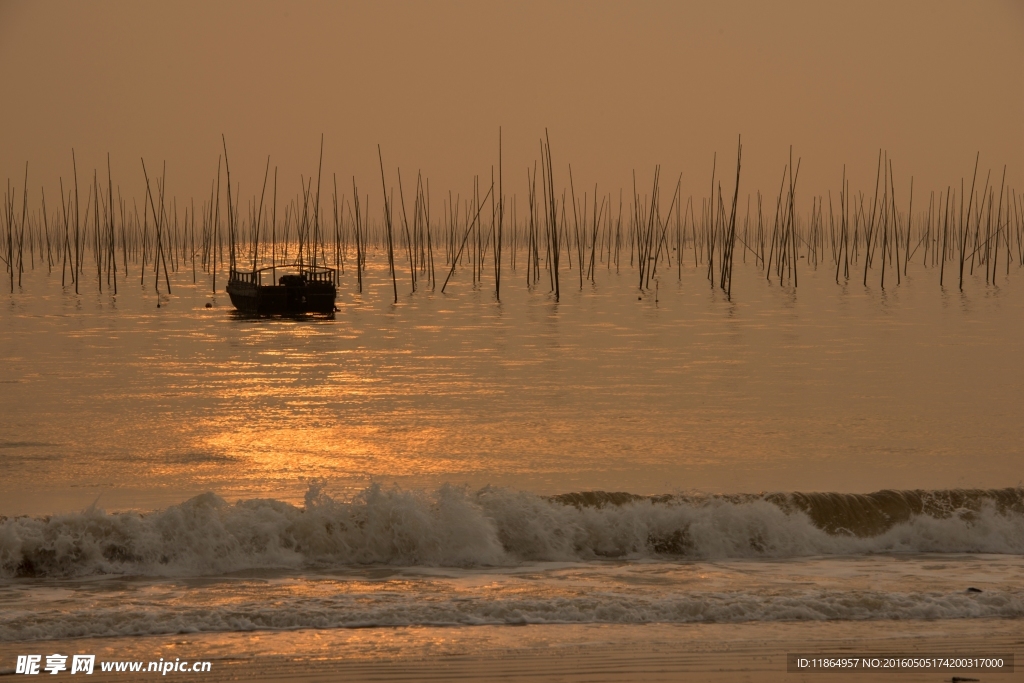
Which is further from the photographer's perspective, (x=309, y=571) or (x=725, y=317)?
(x=725, y=317)

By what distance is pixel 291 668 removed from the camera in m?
5.91

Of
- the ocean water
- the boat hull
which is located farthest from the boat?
the ocean water

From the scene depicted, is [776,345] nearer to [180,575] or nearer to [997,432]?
[997,432]

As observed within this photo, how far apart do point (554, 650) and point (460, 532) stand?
2.60 meters

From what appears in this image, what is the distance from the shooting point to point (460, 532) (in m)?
8.76


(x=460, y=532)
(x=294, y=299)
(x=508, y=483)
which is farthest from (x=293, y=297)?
(x=460, y=532)

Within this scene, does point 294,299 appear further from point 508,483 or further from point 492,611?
point 492,611

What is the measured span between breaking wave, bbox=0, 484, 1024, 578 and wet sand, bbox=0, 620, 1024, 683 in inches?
74.8

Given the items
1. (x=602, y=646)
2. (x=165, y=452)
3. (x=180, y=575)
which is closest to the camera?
(x=602, y=646)

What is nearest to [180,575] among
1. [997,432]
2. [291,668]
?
[291,668]

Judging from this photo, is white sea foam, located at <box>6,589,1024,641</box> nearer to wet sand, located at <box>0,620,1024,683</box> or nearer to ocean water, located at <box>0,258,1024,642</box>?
ocean water, located at <box>0,258,1024,642</box>

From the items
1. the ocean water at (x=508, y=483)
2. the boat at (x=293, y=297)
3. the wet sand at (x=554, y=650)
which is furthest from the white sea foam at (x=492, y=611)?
the boat at (x=293, y=297)

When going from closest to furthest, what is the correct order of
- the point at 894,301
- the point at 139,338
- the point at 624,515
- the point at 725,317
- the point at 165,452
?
the point at 624,515 < the point at 165,452 < the point at 139,338 < the point at 725,317 < the point at 894,301

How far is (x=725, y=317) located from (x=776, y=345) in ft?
25.0
